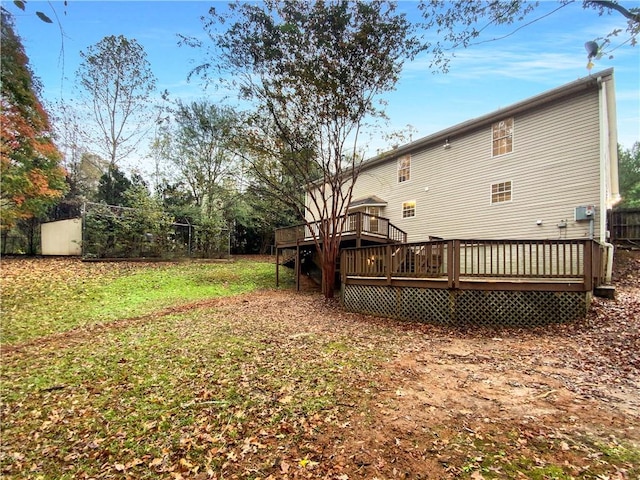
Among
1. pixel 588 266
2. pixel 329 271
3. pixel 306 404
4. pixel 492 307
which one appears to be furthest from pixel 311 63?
pixel 306 404

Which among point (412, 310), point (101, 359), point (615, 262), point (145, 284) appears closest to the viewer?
point (101, 359)

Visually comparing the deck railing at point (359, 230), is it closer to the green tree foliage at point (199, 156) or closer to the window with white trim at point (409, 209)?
the window with white trim at point (409, 209)

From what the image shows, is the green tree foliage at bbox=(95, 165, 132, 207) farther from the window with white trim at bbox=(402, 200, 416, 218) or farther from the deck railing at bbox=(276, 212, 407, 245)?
the window with white trim at bbox=(402, 200, 416, 218)

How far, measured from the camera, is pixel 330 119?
10.3 meters

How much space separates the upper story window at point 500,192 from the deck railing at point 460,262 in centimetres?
324

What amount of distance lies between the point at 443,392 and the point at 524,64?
6.48 metres

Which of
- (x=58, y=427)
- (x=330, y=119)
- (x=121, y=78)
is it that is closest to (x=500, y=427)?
(x=58, y=427)

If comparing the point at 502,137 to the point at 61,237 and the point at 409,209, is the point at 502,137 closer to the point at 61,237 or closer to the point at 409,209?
the point at 409,209

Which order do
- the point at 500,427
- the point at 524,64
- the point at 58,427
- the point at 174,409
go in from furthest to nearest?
the point at 524,64 → the point at 174,409 → the point at 58,427 → the point at 500,427

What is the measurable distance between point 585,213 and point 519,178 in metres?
2.29

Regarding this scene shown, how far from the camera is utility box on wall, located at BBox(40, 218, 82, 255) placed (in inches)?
616

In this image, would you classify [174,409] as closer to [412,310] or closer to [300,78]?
[412,310]

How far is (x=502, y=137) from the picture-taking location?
11227 millimetres

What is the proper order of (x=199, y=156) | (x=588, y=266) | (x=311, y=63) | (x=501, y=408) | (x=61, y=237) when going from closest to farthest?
(x=501, y=408) < (x=588, y=266) < (x=311, y=63) < (x=61, y=237) < (x=199, y=156)
